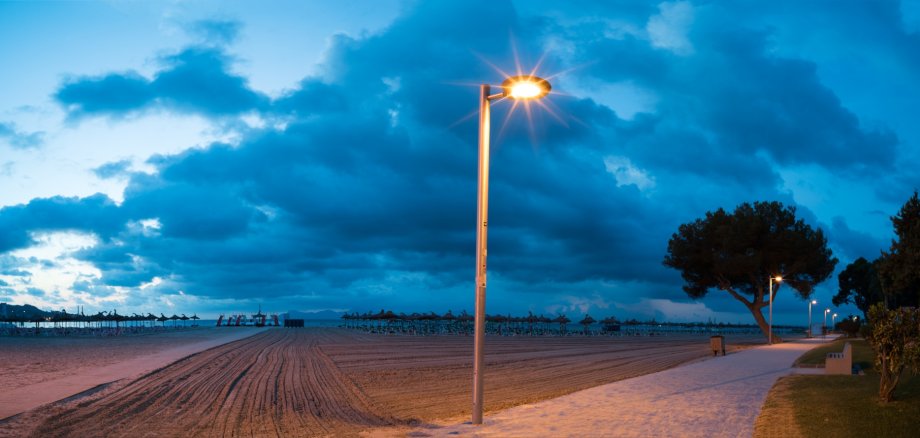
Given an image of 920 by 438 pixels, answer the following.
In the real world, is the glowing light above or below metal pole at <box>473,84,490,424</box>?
above

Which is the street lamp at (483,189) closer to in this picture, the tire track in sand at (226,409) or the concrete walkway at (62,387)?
the tire track in sand at (226,409)

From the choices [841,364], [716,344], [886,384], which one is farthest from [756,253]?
[886,384]

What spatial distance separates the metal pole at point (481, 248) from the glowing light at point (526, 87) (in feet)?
2.65

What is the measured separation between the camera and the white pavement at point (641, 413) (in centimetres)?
910

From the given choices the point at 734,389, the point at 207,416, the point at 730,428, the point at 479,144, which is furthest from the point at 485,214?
the point at 734,389

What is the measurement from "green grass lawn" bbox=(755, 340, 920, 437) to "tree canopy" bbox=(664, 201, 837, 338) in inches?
1425

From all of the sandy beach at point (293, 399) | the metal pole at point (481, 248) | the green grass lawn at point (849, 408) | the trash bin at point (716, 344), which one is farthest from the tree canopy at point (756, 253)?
the metal pole at point (481, 248)

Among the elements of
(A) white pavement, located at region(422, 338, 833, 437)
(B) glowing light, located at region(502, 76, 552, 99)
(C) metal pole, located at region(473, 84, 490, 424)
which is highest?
(B) glowing light, located at region(502, 76, 552, 99)

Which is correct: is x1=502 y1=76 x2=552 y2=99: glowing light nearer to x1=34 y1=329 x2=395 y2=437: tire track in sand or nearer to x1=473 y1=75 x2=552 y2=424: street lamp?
x1=473 y1=75 x2=552 y2=424: street lamp

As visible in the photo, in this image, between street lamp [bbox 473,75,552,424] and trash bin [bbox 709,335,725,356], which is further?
trash bin [bbox 709,335,725,356]

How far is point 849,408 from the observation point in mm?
10250

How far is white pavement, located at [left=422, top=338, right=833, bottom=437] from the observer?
9102mm

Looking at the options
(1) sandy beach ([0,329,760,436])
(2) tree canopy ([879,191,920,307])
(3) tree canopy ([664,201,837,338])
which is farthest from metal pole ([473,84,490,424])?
(3) tree canopy ([664,201,837,338])

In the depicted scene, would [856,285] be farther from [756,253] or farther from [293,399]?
[293,399]
